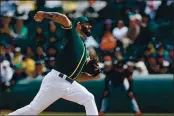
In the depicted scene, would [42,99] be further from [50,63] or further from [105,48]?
[105,48]

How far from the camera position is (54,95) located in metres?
6.71

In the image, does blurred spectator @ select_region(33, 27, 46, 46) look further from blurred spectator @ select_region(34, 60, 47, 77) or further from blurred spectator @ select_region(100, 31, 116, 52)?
blurred spectator @ select_region(100, 31, 116, 52)

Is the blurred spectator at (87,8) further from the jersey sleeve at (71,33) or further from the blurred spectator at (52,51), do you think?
the jersey sleeve at (71,33)

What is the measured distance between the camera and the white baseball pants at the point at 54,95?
262 inches

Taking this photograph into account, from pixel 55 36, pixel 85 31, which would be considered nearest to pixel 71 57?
pixel 85 31

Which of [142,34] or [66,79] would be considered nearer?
[66,79]

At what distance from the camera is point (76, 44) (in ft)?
22.4

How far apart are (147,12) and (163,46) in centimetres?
112

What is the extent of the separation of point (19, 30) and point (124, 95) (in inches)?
143

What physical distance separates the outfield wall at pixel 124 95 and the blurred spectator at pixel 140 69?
119 mm

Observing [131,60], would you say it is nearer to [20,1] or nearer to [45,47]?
[45,47]

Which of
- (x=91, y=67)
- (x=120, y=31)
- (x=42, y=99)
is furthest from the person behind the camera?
(x=120, y=31)

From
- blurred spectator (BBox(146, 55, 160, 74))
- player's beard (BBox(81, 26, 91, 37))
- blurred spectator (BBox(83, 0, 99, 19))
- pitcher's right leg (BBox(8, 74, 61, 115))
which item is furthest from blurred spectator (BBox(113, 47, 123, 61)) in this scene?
pitcher's right leg (BBox(8, 74, 61, 115))

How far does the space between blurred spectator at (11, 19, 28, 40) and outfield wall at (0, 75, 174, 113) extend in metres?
1.43
